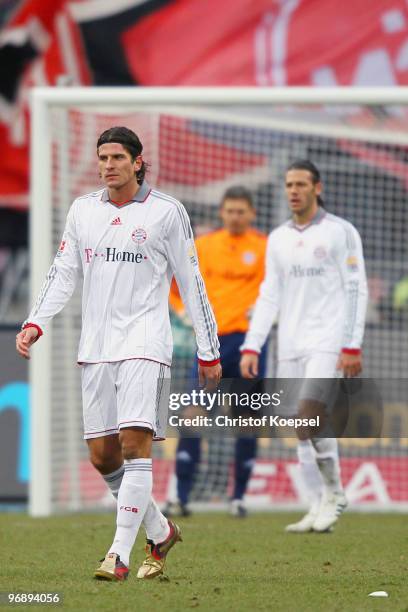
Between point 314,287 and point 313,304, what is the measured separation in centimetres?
11

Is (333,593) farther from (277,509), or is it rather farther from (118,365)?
(277,509)

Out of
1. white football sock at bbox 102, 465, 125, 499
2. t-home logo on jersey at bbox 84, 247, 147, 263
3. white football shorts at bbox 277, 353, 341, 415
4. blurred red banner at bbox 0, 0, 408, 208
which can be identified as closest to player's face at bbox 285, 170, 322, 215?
white football shorts at bbox 277, 353, 341, 415

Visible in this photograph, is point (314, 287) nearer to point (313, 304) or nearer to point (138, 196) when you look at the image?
point (313, 304)

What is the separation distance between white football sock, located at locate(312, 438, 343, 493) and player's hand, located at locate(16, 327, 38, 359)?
3.04 meters

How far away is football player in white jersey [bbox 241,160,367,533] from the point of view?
354 inches

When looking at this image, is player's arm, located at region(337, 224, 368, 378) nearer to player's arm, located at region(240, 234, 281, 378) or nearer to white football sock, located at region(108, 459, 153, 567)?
player's arm, located at region(240, 234, 281, 378)

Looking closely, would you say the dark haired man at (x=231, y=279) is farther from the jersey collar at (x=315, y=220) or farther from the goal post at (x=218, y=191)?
the jersey collar at (x=315, y=220)

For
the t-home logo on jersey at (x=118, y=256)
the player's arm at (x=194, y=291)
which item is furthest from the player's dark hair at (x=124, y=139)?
the t-home logo on jersey at (x=118, y=256)

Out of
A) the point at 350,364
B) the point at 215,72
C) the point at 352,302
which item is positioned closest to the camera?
the point at 350,364

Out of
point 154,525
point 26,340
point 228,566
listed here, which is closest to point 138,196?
point 26,340

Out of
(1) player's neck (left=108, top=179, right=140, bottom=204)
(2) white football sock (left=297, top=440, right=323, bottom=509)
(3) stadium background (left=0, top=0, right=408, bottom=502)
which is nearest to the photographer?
(1) player's neck (left=108, top=179, right=140, bottom=204)

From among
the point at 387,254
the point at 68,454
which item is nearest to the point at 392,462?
the point at 387,254

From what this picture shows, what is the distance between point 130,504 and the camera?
6.35 metres

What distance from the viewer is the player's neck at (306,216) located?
9.27 m
